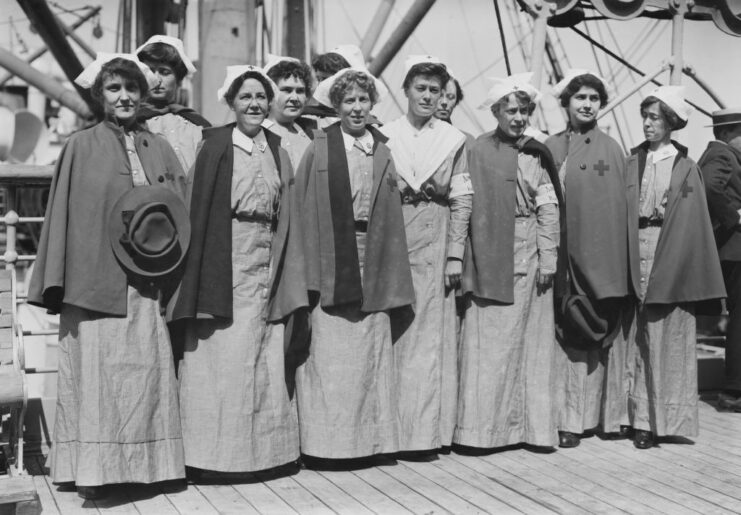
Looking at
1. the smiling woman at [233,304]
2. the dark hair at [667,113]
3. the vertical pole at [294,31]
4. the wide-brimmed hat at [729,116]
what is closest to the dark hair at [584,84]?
the dark hair at [667,113]

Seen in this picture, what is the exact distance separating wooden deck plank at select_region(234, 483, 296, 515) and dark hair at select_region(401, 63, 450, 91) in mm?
2011

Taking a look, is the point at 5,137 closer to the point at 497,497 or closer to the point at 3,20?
the point at 3,20

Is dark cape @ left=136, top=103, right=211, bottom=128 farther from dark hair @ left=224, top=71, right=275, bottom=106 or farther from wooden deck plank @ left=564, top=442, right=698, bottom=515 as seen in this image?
wooden deck plank @ left=564, top=442, right=698, bottom=515

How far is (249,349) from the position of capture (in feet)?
13.6

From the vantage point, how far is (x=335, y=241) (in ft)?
14.2

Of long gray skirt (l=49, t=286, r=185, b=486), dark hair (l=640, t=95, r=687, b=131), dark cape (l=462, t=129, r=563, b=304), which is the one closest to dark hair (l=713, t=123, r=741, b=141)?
dark hair (l=640, t=95, r=687, b=131)

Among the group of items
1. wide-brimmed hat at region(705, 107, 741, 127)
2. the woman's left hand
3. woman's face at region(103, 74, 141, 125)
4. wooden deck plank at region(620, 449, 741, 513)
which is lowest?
wooden deck plank at region(620, 449, 741, 513)

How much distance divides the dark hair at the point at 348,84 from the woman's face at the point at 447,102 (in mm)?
662

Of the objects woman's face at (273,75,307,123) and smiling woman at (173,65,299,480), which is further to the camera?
woman's face at (273,75,307,123)

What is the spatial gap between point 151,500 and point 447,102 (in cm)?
252

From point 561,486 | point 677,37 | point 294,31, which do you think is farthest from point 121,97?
point 294,31

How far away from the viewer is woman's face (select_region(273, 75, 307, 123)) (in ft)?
15.5

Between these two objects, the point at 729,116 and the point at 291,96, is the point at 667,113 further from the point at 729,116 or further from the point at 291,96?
the point at 291,96

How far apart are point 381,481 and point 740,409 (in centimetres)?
289
